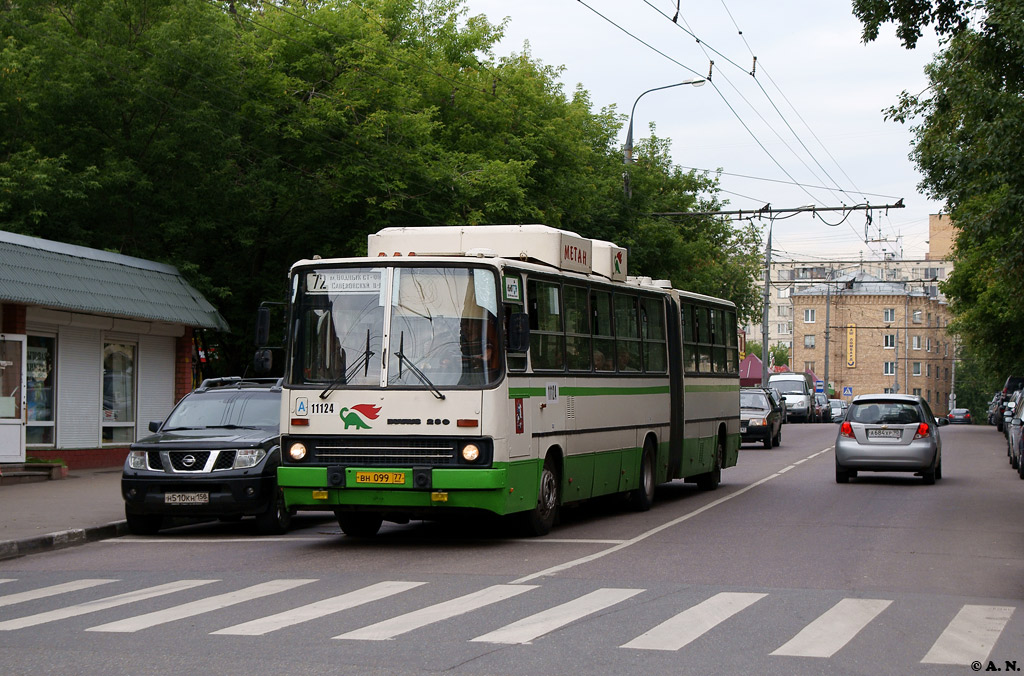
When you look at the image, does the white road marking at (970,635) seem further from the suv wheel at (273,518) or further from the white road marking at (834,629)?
the suv wheel at (273,518)

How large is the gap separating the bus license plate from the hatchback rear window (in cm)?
1326

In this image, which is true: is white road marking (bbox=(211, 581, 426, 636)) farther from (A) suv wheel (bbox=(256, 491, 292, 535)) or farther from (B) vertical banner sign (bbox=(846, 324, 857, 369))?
(B) vertical banner sign (bbox=(846, 324, 857, 369))

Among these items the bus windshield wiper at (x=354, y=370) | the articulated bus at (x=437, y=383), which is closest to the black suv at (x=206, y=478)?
the articulated bus at (x=437, y=383)

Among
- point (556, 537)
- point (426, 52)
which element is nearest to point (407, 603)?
point (556, 537)

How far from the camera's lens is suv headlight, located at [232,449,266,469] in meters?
15.4

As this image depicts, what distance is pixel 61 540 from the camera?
1502 cm

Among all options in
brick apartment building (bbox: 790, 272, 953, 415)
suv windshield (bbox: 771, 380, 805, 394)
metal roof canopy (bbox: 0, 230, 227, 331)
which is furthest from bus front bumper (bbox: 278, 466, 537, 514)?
brick apartment building (bbox: 790, 272, 953, 415)

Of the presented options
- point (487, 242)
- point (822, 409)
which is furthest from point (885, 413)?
point (822, 409)

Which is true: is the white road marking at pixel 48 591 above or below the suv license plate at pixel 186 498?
below

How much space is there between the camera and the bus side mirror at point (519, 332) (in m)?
13.5

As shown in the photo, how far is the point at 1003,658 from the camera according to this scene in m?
8.00

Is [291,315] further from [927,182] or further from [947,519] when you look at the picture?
[927,182]

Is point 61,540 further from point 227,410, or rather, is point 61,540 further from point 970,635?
point 970,635

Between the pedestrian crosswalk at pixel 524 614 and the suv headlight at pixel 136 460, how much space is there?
13.7 feet
